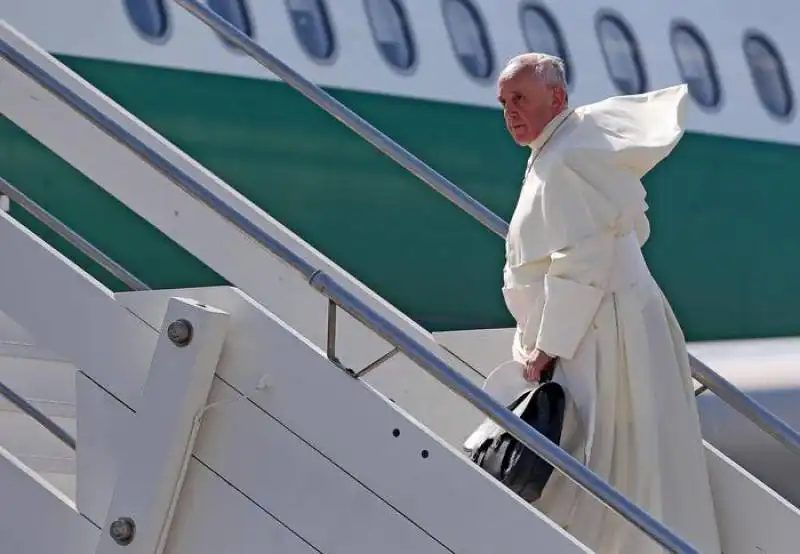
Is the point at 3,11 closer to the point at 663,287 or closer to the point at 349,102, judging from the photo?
the point at 349,102

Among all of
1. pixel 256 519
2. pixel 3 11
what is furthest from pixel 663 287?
pixel 256 519

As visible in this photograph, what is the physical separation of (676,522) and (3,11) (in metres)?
3.85

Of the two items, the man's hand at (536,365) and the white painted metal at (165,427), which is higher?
the man's hand at (536,365)

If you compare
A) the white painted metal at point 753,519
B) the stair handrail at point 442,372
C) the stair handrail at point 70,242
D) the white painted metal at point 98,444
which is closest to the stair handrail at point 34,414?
the stair handrail at point 70,242

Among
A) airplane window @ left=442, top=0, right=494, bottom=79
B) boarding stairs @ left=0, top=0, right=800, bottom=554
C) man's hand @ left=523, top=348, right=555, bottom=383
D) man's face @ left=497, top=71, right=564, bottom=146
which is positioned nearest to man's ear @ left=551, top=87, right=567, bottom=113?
man's face @ left=497, top=71, right=564, bottom=146

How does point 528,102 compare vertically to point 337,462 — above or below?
above

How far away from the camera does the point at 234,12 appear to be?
252 inches

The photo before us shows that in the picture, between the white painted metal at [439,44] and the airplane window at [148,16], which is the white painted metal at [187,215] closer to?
the white painted metal at [439,44]

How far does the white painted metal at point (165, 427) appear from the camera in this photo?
8.89ft

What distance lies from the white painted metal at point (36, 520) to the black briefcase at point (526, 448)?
0.81 m

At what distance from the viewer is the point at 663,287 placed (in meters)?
7.57

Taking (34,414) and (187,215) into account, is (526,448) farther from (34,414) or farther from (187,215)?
(187,215)

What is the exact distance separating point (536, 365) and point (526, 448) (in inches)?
9.9

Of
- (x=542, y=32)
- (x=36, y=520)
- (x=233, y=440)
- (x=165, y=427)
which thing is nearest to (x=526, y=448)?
(x=233, y=440)
